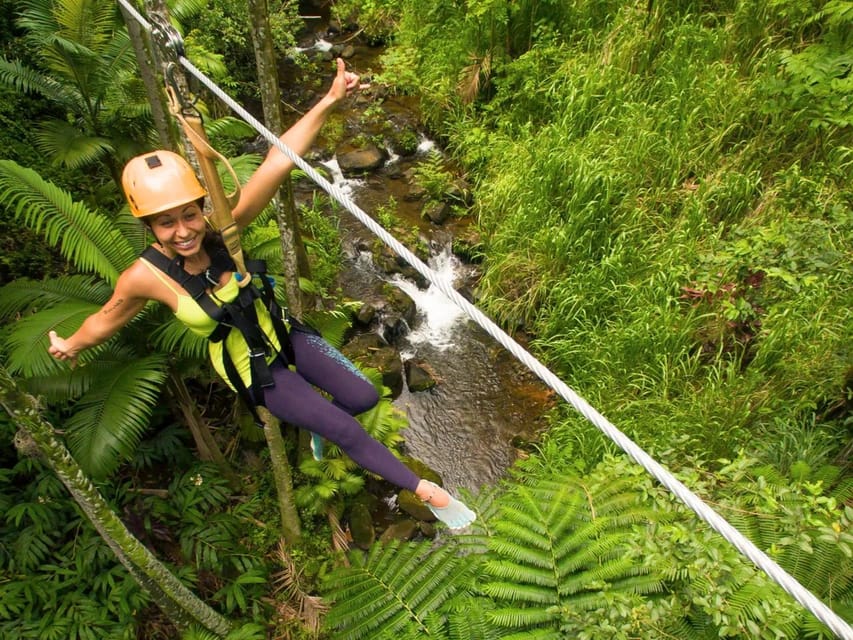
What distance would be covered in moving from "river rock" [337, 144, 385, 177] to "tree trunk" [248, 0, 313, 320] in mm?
5085

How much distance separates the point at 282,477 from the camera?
3574 millimetres

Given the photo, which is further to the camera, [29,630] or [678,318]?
[678,318]

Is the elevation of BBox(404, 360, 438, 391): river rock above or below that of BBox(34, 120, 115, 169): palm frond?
below

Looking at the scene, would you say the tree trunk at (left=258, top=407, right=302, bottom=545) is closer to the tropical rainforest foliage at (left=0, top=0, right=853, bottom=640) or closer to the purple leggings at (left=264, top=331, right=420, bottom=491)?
the tropical rainforest foliage at (left=0, top=0, right=853, bottom=640)

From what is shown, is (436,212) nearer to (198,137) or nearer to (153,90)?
(153,90)

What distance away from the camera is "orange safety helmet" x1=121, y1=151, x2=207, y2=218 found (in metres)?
2.03

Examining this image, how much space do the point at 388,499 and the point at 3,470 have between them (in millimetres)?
2897

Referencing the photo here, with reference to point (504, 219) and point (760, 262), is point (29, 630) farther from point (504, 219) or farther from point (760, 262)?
point (504, 219)

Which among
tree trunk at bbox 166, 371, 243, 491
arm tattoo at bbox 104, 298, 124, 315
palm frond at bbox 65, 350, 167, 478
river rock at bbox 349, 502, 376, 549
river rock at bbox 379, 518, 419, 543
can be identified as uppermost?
arm tattoo at bbox 104, 298, 124, 315

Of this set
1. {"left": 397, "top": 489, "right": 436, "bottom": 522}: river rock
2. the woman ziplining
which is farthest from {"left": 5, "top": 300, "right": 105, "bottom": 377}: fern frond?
{"left": 397, "top": 489, "right": 436, "bottom": 522}: river rock

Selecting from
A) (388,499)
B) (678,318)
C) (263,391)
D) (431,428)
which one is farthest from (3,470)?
(678,318)

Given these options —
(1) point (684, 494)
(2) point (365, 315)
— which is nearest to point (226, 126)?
(2) point (365, 315)

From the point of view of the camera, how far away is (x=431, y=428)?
222 inches

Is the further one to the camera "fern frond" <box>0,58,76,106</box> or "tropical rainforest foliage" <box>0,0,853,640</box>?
"fern frond" <box>0,58,76,106</box>
